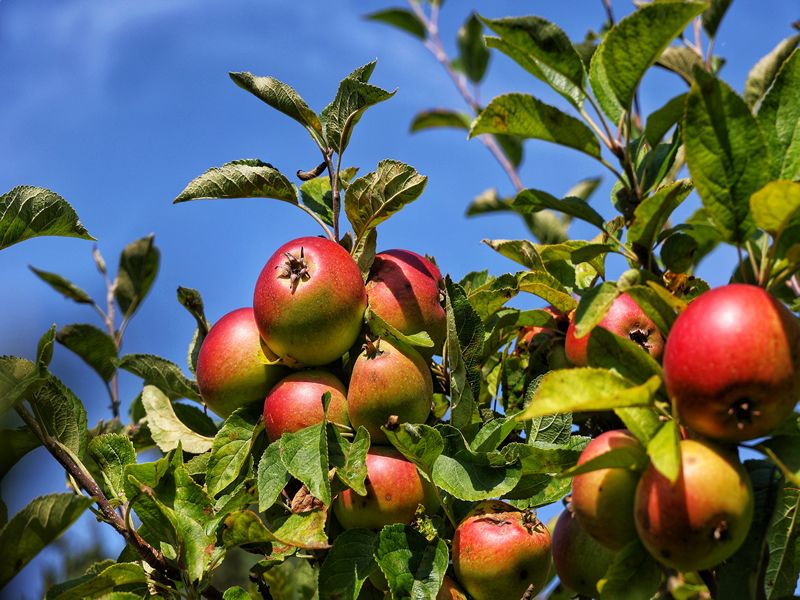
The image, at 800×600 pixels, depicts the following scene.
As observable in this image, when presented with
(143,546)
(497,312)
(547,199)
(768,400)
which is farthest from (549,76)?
(143,546)

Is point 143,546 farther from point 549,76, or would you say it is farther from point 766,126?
point 766,126

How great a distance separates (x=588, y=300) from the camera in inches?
62.7

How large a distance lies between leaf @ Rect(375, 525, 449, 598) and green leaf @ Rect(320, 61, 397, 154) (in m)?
1.01

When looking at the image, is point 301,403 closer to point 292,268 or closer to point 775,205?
point 292,268

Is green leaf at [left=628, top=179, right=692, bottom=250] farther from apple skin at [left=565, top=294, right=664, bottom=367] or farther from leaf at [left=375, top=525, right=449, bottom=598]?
leaf at [left=375, top=525, right=449, bottom=598]

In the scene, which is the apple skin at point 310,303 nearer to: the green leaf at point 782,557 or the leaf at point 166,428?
the leaf at point 166,428

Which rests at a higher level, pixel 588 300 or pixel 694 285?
pixel 694 285

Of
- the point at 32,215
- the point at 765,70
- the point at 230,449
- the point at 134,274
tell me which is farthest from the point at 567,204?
the point at 134,274

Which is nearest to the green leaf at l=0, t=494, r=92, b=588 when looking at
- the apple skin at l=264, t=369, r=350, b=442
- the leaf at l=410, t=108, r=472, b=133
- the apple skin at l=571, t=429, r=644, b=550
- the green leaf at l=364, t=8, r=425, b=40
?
the apple skin at l=264, t=369, r=350, b=442

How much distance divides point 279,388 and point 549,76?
959mm

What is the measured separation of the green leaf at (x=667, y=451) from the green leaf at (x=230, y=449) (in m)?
1.09

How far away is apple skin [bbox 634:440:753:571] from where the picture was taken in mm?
1318

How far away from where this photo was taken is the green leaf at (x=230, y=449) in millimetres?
2043

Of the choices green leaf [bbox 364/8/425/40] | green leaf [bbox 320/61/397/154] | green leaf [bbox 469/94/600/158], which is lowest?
green leaf [bbox 469/94/600/158]
